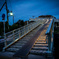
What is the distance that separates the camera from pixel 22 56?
440 cm

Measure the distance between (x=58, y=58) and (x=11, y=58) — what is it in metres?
2.98

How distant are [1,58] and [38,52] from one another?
2.08 m

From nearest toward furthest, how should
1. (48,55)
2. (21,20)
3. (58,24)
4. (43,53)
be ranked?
(48,55)
(43,53)
(21,20)
(58,24)

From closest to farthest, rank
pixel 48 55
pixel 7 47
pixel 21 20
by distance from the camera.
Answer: pixel 48 55 → pixel 7 47 → pixel 21 20

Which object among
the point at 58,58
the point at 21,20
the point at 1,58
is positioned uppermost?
the point at 21,20

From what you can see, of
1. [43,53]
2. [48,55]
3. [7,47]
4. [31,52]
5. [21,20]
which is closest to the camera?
[48,55]

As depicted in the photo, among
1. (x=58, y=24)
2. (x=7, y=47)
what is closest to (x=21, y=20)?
(x=7, y=47)

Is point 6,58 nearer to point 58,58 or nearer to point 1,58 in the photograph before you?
point 1,58

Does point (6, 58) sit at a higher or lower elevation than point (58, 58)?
higher

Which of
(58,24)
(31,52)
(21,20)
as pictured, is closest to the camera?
(31,52)

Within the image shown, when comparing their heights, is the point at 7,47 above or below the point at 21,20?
below

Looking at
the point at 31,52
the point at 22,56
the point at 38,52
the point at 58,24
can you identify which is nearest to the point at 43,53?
the point at 38,52

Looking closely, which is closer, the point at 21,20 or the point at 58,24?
the point at 21,20

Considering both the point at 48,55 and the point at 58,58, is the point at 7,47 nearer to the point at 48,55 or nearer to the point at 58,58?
the point at 48,55
